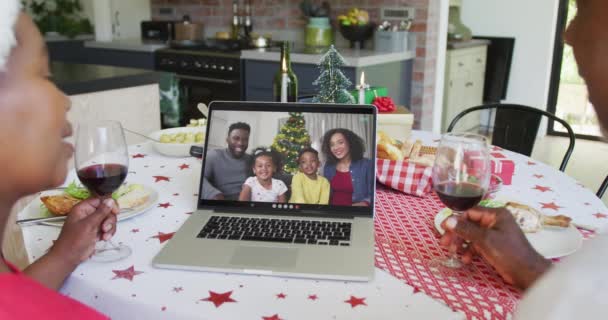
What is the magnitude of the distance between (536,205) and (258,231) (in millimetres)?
677

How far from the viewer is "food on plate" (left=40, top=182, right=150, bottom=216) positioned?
1.19 meters

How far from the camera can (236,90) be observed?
3.92 metres

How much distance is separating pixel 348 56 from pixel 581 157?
2.29 meters

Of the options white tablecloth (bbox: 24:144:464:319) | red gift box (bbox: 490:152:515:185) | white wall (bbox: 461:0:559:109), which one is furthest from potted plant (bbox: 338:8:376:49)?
white tablecloth (bbox: 24:144:464:319)

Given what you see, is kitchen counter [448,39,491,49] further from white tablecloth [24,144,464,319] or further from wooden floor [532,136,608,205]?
white tablecloth [24,144,464,319]

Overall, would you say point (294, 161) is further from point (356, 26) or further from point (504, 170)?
point (356, 26)

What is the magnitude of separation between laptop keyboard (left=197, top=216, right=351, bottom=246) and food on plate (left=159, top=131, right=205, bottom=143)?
605mm

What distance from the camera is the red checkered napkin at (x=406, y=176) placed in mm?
1369

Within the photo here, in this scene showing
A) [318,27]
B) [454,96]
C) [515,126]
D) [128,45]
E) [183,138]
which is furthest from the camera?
[454,96]

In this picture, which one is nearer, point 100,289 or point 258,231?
point 100,289

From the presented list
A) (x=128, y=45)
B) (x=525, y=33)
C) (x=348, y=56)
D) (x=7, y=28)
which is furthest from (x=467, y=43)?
(x=7, y=28)

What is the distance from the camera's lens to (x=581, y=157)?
4.44 m

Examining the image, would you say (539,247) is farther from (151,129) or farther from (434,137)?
(151,129)

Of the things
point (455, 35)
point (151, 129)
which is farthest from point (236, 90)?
point (455, 35)
